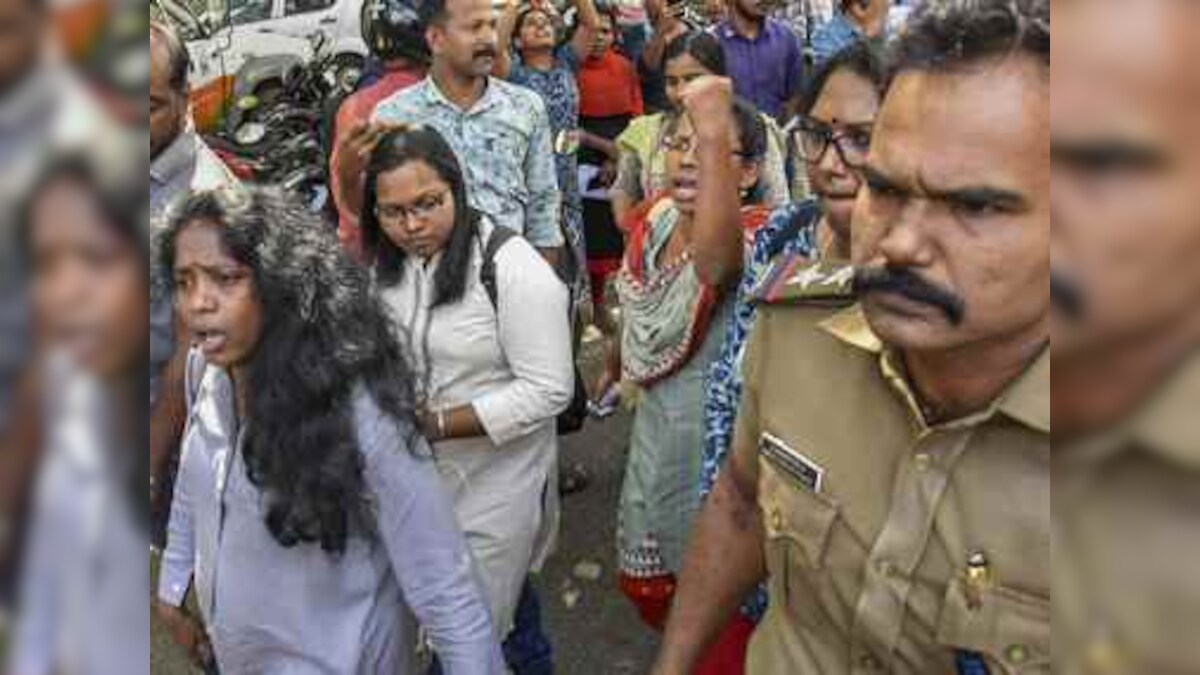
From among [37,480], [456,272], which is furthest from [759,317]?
[37,480]

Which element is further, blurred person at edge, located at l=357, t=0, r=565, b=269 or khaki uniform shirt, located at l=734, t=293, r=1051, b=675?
blurred person at edge, located at l=357, t=0, r=565, b=269

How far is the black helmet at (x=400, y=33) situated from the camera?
424 centimetres

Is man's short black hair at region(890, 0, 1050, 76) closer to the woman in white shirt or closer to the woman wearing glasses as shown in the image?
the woman wearing glasses

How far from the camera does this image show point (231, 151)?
26.2ft

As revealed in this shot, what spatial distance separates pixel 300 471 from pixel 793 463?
0.84m

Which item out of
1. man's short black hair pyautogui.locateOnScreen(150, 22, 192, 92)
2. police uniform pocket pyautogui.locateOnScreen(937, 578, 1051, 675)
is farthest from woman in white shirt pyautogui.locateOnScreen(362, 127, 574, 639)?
police uniform pocket pyautogui.locateOnScreen(937, 578, 1051, 675)

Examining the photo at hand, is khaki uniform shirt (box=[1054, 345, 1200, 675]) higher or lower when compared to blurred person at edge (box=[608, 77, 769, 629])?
higher

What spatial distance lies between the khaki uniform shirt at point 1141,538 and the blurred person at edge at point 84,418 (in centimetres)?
29

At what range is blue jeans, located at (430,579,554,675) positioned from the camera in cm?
329

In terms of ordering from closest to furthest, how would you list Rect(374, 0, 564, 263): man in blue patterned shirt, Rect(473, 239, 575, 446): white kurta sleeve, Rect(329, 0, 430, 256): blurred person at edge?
Rect(473, 239, 575, 446): white kurta sleeve < Rect(329, 0, 430, 256): blurred person at edge < Rect(374, 0, 564, 263): man in blue patterned shirt

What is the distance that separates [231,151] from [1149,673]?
26.1ft

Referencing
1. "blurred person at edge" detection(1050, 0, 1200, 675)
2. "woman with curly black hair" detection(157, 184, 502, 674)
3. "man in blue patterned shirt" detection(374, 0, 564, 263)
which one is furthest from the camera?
"man in blue patterned shirt" detection(374, 0, 564, 263)

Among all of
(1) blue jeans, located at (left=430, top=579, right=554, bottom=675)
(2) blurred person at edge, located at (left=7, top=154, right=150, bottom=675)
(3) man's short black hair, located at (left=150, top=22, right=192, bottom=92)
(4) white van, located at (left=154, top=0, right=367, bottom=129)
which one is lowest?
(1) blue jeans, located at (left=430, top=579, right=554, bottom=675)

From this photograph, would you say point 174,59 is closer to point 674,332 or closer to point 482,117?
point 482,117
